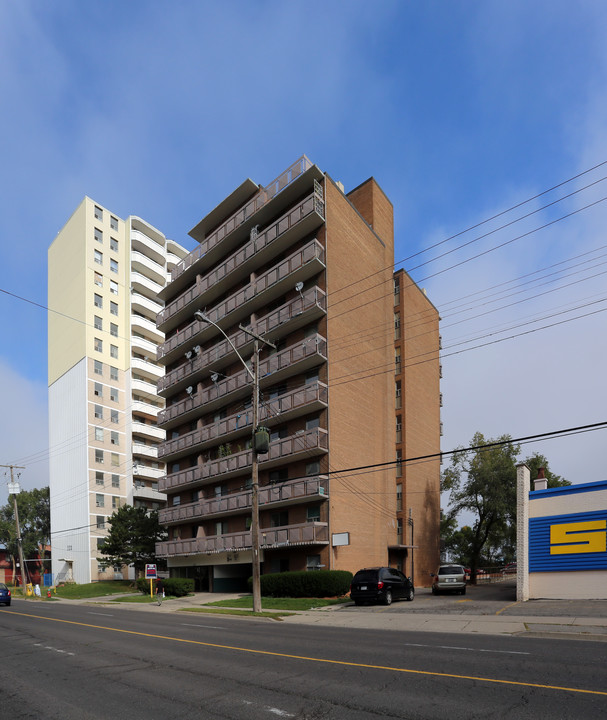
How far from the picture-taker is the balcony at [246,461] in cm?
3180

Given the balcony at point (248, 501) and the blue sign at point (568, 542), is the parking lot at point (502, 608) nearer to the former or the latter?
the blue sign at point (568, 542)

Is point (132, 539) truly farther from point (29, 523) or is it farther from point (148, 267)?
point (29, 523)

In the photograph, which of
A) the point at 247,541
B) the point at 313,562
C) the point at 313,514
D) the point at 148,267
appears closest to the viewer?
the point at 313,562

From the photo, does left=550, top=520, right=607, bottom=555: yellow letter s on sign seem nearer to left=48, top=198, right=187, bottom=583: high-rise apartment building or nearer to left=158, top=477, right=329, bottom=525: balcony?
left=158, top=477, right=329, bottom=525: balcony

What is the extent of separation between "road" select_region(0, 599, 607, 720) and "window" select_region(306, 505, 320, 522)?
56.6ft

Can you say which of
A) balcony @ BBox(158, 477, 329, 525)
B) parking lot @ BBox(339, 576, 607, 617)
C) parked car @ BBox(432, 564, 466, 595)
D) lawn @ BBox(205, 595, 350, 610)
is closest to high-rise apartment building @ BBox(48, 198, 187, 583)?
balcony @ BBox(158, 477, 329, 525)

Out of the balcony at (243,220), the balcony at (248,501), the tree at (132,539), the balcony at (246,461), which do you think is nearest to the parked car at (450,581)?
the balcony at (248,501)

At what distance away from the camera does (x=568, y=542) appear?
78.4ft

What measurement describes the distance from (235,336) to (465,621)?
84.1ft

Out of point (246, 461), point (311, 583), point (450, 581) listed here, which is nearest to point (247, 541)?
point (246, 461)

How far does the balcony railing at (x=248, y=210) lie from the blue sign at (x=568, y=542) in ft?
79.4

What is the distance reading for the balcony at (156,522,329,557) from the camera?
30656 millimetres

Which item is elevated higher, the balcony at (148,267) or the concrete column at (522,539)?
the balcony at (148,267)

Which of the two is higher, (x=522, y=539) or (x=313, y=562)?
(x=522, y=539)
